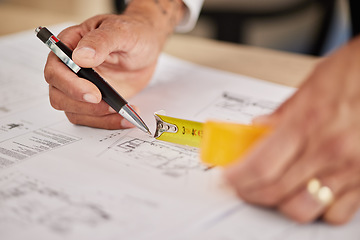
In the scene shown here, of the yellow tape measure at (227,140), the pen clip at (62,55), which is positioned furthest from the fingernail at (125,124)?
the yellow tape measure at (227,140)

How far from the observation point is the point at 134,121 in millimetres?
612

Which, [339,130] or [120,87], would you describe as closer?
[339,130]

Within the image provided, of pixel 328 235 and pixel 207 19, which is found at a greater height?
pixel 207 19

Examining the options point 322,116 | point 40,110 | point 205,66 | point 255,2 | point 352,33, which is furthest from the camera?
point 255,2

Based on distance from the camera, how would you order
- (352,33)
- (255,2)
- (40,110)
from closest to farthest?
1. (40,110)
2. (352,33)
3. (255,2)

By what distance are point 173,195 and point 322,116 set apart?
19cm

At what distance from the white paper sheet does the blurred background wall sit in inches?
36.3

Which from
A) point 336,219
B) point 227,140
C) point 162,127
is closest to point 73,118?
point 162,127

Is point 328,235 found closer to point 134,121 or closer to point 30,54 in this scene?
point 134,121

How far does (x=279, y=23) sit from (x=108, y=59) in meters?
1.09

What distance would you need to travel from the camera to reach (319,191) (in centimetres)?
43

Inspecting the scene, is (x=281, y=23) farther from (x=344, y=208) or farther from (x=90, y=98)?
(x=344, y=208)

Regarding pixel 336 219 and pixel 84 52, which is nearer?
pixel 336 219

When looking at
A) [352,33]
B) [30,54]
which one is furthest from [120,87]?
[352,33]
